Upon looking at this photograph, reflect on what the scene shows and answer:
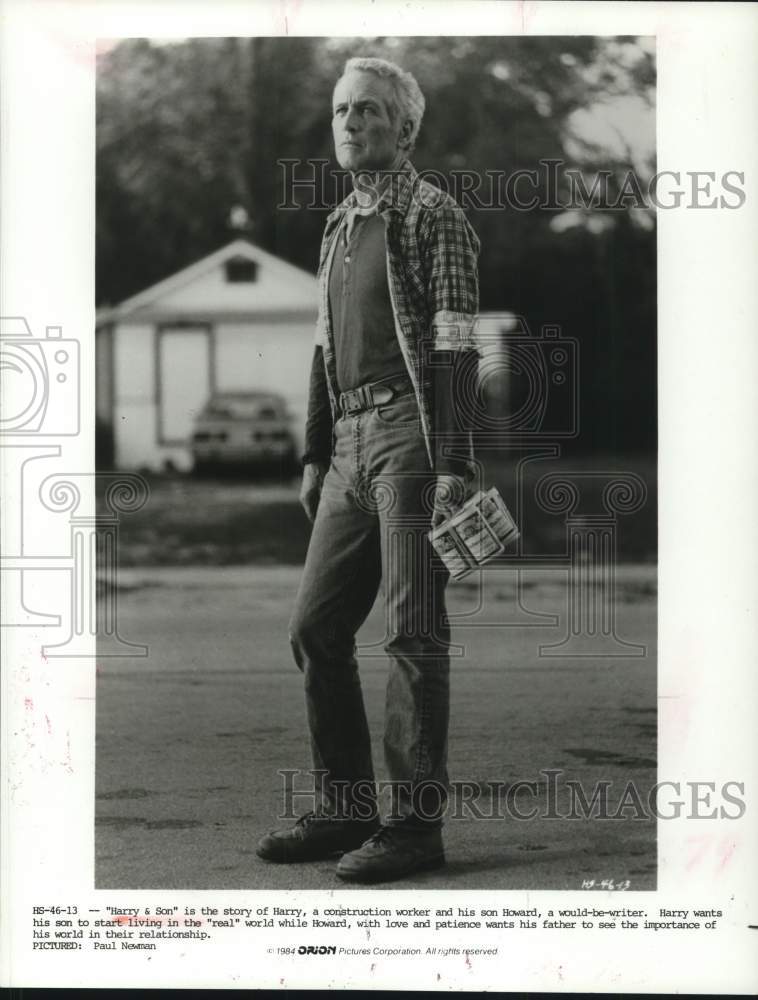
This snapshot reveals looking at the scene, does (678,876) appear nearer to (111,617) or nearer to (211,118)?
(111,617)

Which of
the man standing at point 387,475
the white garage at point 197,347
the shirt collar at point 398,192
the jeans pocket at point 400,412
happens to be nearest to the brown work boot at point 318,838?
the man standing at point 387,475

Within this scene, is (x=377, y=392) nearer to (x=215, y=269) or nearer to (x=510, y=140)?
(x=510, y=140)

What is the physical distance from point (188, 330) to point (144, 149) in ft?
8.35

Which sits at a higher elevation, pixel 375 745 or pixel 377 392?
pixel 377 392

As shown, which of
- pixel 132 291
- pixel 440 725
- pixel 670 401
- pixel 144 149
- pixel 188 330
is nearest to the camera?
pixel 440 725

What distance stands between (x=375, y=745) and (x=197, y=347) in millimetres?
1868

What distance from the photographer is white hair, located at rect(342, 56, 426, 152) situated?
16.7 ft

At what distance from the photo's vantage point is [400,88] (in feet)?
16.8

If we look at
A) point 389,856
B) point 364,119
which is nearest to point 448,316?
point 364,119

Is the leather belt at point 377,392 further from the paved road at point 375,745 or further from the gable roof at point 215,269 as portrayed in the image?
the paved road at point 375,745

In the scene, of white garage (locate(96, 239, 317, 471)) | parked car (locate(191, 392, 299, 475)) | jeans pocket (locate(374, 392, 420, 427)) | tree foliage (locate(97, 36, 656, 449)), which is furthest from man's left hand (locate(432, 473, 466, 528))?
parked car (locate(191, 392, 299, 475))

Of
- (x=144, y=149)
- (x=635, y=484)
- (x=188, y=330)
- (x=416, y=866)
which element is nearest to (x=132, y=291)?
(x=188, y=330)

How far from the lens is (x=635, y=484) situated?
5.61 meters

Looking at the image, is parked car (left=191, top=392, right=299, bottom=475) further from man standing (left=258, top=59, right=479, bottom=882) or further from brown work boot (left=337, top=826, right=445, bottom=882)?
brown work boot (left=337, top=826, right=445, bottom=882)
